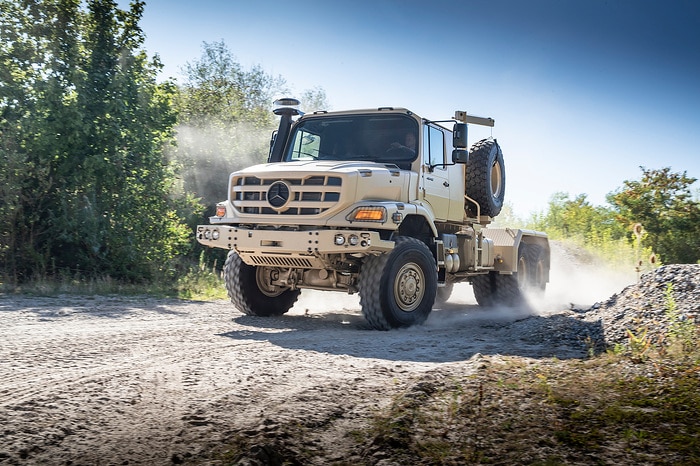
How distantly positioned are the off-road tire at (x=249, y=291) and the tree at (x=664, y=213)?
45.9 feet

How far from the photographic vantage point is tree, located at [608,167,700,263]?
21188 mm

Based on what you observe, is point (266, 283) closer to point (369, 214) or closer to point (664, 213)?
point (369, 214)

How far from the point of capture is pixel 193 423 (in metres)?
4.32

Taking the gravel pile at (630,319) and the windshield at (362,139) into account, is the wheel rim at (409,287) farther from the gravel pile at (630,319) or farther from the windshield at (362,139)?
the windshield at (362,139)

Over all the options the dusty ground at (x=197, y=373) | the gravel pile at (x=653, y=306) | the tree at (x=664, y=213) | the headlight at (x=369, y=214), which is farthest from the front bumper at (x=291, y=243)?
the tree at (x=664, y=213)

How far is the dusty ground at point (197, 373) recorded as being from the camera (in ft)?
13.1

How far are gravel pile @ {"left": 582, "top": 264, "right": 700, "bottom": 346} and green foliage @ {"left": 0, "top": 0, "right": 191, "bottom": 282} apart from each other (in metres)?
10.5

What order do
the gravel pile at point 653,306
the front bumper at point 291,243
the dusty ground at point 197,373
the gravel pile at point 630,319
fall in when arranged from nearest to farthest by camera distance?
1. the dusty ground at point 197,373
2. the gravel pile at point 653,306
3. the gravel pile at point 630,319
4. the front bumper at point 291,243

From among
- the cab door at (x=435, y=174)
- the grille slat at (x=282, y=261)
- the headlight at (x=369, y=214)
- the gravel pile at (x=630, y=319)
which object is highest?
the cab door at (x=435, y=174)

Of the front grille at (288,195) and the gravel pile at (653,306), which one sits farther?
the front grille at (288,195)

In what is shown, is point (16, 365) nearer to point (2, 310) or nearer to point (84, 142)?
point (2, 310)

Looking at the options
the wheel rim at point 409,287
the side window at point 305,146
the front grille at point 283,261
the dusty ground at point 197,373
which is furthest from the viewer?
the side window at point 305,146

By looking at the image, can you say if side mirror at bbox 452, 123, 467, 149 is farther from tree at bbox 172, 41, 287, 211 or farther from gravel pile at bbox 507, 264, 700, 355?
tree at bbox 172, 41, 287, 211

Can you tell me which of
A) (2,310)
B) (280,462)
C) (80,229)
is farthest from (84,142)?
(280,462)
